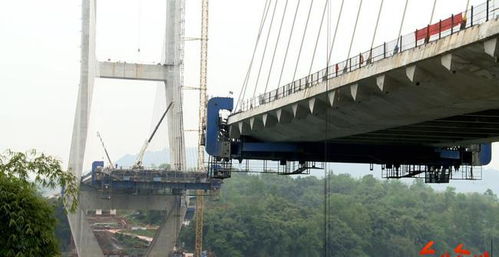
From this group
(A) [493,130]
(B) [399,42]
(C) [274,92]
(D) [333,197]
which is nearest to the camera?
(B) [399,42]

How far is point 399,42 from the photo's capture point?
2645cm

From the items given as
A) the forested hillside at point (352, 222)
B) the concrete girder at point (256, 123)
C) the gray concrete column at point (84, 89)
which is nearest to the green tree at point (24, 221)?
the concrete girder at point (256, 123)

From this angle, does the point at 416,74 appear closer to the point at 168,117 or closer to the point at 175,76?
the point at 168,117

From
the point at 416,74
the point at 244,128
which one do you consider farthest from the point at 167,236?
the point at 416,74

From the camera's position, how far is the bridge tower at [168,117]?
2480 inches

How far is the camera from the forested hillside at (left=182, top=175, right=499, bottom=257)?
89.2 meters

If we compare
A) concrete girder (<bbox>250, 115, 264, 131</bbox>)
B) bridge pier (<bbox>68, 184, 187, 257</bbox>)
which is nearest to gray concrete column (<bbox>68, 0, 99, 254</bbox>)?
bridge pier (<bbox>68, 184, 187, 257</bbox>)

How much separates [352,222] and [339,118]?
56535mm

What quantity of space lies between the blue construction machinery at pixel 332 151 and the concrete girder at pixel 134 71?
82.2 feet

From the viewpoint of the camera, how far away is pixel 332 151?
140 ft

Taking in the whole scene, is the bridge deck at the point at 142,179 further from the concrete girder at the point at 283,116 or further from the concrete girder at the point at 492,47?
the concrete girder at the point at 492,47

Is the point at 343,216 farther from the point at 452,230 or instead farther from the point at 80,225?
the point at 80,225

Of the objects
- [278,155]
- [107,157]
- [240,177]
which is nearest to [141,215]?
[240,177]

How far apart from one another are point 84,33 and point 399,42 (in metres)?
39.4
